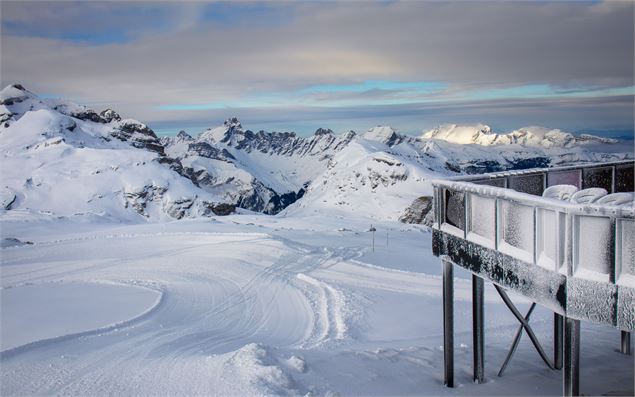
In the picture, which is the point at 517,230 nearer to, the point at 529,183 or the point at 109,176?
the point at 529,183

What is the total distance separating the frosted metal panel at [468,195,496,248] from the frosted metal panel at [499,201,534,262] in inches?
11.1

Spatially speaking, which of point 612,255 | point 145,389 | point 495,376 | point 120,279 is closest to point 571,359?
point 612,255

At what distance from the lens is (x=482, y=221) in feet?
25.9

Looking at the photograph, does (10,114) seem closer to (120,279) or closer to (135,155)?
(135,155)

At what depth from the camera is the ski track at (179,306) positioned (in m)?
9.70

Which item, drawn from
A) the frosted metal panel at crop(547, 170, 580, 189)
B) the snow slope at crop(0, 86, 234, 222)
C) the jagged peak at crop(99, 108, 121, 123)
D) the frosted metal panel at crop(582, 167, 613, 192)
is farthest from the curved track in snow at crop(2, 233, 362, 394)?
the jagged peak at crop(99, 108, 121, 123)

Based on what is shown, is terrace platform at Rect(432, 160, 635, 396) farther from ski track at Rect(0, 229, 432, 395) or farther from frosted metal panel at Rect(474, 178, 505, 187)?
ski track at Rect(0, 229, 432, 395)

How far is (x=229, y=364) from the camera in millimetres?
9461

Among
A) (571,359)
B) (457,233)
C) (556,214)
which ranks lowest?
(571,359)

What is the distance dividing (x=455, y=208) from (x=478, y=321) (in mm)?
1920

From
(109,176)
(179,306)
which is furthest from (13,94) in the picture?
(179,306)

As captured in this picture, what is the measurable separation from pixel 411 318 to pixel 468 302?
3.13 meters

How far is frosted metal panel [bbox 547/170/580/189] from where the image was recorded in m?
10.4

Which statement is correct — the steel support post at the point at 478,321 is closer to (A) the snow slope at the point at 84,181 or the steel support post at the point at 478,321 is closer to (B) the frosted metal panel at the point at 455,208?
(B) the frosted metal panel at the point at 455,208
